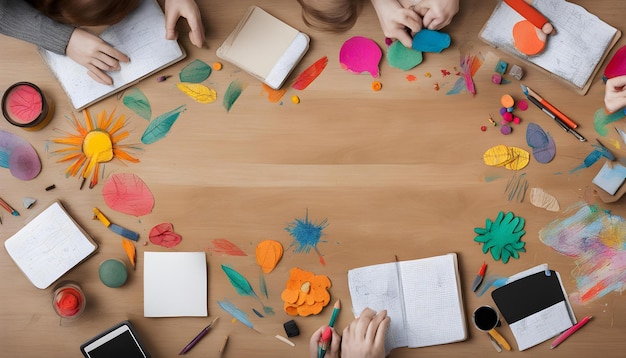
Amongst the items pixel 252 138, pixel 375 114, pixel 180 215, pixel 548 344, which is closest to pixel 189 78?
pixel 252 138

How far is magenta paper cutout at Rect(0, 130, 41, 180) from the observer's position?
4.07ft

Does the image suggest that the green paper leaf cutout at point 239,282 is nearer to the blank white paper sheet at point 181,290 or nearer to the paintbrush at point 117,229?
the blank white paper sheet at point 181,290

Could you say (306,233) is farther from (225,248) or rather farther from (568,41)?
(568,41)

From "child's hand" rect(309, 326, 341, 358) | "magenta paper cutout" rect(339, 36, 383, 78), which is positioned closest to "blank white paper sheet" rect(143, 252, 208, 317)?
"child's hand" rect(309, 326, 341, 358)

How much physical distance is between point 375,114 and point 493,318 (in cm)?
48

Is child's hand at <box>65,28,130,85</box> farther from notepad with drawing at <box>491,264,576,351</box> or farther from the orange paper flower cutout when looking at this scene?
notepad with drawing at <box>491,264,576,351</box>

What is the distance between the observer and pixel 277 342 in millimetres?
1227

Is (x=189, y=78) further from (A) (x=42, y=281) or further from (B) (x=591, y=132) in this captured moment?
→ (B) (x=591, y=132)

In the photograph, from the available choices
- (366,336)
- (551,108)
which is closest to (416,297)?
(366,336)

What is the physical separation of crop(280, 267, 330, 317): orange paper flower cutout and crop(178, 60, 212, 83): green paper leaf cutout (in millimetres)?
442

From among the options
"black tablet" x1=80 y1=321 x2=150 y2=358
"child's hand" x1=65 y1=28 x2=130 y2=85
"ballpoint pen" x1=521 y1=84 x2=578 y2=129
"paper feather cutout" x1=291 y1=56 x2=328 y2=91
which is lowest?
"black tablet" x1=80 y1=321 x2=150 y2=358

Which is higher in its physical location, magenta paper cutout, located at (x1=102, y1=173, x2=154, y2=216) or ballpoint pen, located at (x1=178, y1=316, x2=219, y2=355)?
magenta paper cutout, located at (x1=102, y1=173, x2=154, y2=216)

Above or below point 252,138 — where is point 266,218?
below

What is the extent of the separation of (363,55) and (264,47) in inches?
8.1
